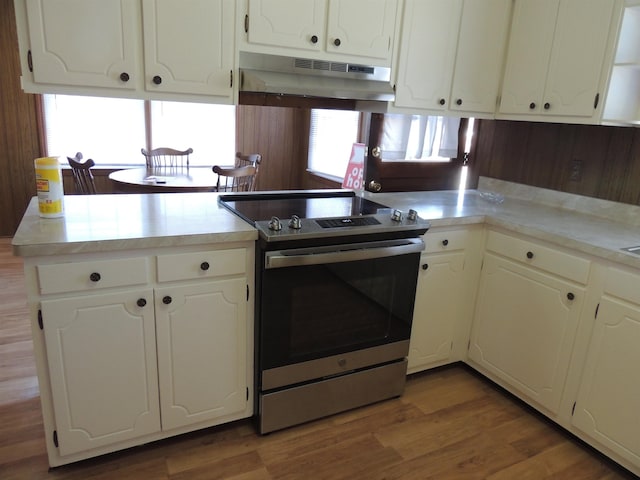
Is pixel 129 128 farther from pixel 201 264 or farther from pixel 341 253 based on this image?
pixel 341 253

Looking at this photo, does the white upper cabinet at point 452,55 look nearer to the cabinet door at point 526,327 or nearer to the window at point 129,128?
the cabinet door at point 526,327

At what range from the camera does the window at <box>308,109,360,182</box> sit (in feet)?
15.7

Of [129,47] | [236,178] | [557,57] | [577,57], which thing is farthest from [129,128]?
[577,57]

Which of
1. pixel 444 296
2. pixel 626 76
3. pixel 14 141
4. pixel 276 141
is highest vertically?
pixel 626 76

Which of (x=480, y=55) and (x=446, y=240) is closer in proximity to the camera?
(x=446, y=240)

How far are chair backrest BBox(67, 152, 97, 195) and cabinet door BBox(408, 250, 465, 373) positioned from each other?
2955 mm

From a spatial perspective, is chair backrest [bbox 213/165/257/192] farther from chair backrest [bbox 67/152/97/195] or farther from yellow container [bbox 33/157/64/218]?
yellow container [bbox 33/157/64/218]

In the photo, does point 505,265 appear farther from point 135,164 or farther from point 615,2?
point 135,164

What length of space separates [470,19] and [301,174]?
369 centimetres

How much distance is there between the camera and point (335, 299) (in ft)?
6.71

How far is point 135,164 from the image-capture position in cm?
536

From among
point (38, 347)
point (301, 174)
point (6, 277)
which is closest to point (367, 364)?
point (38, 347)

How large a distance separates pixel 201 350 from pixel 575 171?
223cm

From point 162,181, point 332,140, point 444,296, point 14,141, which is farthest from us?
point 332,140
